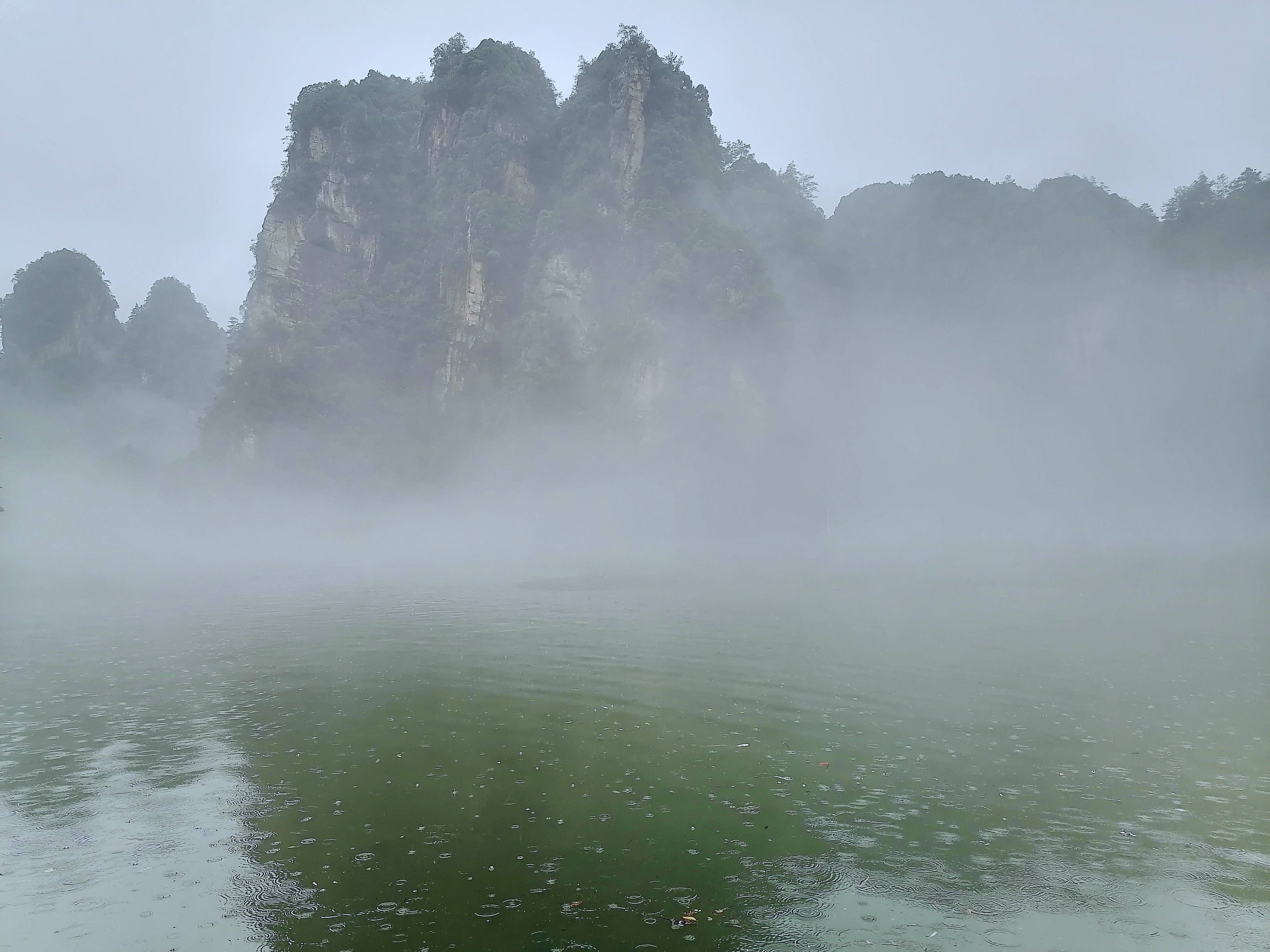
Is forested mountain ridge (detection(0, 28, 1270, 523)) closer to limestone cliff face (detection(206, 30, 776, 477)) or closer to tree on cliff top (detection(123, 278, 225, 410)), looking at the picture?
limestone cliff face (detection(206, 30, 776, 477))

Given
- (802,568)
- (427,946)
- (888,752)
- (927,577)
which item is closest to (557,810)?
(427,946)

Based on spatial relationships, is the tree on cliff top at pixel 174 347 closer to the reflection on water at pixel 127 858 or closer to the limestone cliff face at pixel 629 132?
the limestone cliff face at pixel 629 132

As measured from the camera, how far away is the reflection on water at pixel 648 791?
24.6 feet

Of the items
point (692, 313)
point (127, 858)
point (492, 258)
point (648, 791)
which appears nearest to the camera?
point (127, 858)

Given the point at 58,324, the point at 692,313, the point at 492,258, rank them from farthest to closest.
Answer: the point at 58,324
the point at 492,258
the point at 692,313

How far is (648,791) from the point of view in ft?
34.8

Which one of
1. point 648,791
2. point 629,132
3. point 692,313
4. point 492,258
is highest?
point 629,132

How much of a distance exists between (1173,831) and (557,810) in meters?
7.07

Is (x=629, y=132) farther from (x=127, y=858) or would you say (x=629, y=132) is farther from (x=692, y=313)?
(x=127, y=858)

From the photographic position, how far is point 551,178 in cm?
10294

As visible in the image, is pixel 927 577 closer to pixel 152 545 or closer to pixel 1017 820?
pixel 1017 820

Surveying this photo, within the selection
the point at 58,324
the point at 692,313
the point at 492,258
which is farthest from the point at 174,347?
the point at 692,313

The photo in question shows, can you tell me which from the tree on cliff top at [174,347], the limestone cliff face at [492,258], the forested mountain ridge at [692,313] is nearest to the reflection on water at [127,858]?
the forested mountain ridge at [692,313]

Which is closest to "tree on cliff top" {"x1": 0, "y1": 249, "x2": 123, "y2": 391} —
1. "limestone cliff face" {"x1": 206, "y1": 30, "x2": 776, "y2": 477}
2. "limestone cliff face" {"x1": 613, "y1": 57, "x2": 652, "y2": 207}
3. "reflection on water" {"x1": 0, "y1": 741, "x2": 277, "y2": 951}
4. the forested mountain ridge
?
the forested mountain ridge
